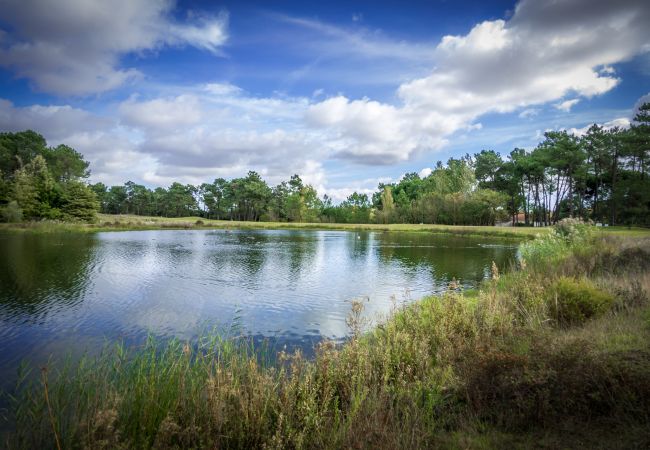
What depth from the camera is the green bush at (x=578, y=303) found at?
9.34m

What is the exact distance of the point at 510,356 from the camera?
5.71 meters

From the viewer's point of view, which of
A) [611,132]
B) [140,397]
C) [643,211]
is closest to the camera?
[140,397]

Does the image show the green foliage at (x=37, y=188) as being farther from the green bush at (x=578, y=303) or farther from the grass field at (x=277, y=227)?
the green bush at (x=578, y=303)

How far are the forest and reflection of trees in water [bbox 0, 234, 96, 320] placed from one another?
38.3 metres

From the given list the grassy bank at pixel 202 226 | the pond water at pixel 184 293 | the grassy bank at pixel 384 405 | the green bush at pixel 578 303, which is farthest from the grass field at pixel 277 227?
the grassy bank at pixel 384 405

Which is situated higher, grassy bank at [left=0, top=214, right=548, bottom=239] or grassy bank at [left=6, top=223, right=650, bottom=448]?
grassy bank at [left=0, top=214, right=548, bottom=239]

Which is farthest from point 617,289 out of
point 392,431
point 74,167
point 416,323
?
point 74,167

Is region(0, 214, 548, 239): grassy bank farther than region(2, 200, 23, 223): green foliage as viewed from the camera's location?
No

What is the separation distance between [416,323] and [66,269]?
2257 cm

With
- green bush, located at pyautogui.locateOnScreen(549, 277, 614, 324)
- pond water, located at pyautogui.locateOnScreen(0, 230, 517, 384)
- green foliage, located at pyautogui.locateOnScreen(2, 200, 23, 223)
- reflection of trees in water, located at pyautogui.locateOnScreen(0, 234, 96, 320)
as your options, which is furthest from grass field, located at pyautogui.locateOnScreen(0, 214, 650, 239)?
green bush, located at pyautogui.locateOnScreen(549, 277, 614, 324)

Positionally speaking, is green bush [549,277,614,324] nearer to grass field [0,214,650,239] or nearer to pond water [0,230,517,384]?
pond water [0,230,517,384]

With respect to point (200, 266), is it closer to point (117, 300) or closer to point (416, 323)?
point (117, 300)

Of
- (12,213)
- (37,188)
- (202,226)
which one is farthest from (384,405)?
(202,226)

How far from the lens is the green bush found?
9.34 m
